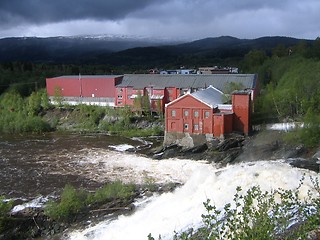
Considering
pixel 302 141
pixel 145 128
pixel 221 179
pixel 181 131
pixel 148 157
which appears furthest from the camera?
pixel 145 128

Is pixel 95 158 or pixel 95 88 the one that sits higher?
pixel 95 88

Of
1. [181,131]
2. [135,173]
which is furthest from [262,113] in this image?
[135,173]

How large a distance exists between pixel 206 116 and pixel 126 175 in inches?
409

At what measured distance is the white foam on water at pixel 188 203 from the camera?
16062 mm

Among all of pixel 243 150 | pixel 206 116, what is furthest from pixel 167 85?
pixel 243 150

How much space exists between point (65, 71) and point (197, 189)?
69.2 meters

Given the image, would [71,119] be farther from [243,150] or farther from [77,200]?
[77,200]

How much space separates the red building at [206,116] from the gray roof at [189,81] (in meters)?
9.50

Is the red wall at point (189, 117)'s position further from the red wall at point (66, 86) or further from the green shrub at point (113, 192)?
the red wall at point (66, 86)

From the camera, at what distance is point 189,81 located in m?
48.2

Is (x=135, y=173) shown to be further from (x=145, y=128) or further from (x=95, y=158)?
(x=145, y=128)

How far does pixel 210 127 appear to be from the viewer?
34.5 meters

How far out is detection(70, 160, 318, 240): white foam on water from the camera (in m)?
16.1

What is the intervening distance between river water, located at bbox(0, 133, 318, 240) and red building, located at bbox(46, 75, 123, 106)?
10.5m
